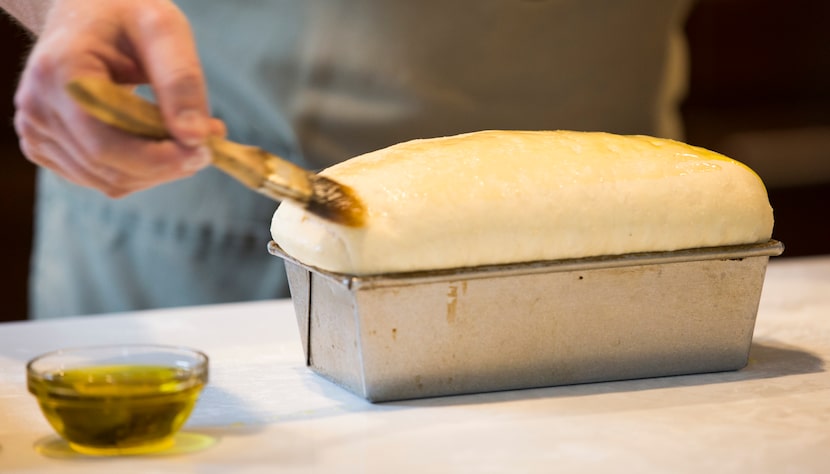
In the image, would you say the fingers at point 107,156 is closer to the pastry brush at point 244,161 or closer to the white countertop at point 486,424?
the pastry brush at point 244,161

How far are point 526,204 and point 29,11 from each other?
29.7 inches

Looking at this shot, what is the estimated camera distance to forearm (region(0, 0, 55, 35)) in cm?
137

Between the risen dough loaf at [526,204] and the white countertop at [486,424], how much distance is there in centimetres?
15

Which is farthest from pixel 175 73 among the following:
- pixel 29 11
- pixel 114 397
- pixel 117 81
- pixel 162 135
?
pixel 29 11

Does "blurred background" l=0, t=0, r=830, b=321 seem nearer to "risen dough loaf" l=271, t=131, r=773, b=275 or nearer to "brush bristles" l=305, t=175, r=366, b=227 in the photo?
"risen dough loaf" l=271, t=131, r=773, b=275

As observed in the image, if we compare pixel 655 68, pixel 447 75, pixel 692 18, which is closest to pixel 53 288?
pixel 447 75

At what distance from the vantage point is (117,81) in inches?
43.7

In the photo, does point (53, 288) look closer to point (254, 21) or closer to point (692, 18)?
point (254, 21)

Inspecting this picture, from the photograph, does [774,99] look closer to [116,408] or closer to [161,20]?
[161,20]

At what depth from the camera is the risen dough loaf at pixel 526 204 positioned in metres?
1.09

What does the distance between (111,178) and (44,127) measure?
8cm

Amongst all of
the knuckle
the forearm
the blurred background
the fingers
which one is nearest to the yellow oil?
the fingers

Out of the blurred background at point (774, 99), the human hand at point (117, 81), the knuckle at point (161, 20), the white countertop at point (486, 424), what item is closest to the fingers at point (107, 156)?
the human hand at point (117, 81)

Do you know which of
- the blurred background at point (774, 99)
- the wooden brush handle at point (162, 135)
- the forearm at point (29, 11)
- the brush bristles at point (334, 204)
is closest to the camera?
the wooden brush handle at point (162, 135)
